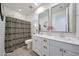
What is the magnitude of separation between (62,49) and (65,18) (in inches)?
26.7

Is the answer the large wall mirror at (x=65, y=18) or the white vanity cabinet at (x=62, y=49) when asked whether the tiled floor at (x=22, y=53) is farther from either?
the large wall mirror at (x=65, y=18)

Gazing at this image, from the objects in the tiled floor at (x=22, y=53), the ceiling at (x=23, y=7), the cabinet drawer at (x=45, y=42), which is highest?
the ceiling at (x=23, y=7)

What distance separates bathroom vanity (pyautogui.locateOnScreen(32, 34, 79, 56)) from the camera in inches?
41.5

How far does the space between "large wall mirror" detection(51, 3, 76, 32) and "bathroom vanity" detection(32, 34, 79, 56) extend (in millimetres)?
243

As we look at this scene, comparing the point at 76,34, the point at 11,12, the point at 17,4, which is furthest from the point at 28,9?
the point at 76,34

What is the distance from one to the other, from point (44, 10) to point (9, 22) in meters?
0.95

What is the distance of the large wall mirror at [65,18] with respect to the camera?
1.48 meters

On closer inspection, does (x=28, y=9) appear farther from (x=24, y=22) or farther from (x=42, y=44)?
(x=42, y=44)

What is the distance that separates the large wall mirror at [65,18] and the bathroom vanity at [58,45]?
0.24 meters

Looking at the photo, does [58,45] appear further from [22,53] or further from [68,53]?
[22,53]

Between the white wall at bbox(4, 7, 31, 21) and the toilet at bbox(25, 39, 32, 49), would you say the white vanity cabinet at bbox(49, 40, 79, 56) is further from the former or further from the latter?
the white wall at bbox(4, 7, 31, 21)

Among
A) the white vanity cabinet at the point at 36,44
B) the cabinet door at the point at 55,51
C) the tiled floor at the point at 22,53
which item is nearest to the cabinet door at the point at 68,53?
the cabinet door at the point at 55,51

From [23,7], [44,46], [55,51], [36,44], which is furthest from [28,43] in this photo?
[23,7]

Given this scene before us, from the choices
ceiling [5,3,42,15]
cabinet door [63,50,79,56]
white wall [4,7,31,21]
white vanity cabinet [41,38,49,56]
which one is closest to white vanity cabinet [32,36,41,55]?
white vanity cabinet [41,38,49,56]
